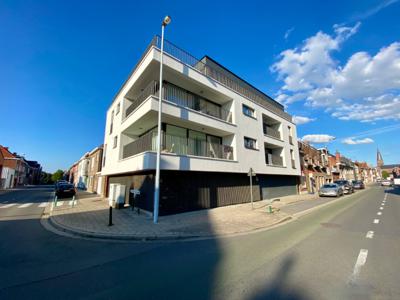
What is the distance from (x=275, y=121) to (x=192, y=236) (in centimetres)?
1967

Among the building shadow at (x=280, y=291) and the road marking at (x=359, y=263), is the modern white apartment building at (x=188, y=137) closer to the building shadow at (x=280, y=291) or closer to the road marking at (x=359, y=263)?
the building shadow at (x=280, y=291)

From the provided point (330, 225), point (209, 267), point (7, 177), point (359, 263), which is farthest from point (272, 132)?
point (7, 177)

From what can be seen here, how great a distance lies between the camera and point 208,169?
42.2ft

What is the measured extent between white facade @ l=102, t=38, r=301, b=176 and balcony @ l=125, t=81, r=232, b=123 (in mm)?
240

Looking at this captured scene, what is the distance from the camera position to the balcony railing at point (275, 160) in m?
20.5

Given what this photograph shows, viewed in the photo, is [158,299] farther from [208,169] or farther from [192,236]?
[208,169]

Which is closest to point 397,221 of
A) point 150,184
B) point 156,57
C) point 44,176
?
point 150,184

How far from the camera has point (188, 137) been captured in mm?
14180

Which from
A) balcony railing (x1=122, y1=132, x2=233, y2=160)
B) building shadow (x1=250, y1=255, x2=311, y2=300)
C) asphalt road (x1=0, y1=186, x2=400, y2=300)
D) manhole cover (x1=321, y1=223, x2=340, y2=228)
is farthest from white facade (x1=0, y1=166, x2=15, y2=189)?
manhole cover (x1=321, y1=223, x2=340, y2=228)

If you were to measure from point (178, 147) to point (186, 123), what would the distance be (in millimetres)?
1782

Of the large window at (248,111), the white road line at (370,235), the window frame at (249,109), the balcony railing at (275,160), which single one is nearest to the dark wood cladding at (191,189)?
the balcony railing at (275,160)

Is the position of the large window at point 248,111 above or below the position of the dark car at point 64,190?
above

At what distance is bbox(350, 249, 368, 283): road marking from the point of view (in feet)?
12.9

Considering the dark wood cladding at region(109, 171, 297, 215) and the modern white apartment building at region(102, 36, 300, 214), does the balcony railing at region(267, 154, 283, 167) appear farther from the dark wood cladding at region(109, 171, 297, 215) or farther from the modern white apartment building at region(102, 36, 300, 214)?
the dark wood cladding at region(109, 171, 297, 215)
